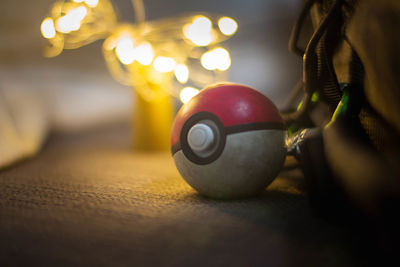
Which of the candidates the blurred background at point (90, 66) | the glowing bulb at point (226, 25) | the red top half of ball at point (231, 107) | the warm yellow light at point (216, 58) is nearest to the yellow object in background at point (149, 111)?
the warm yellow light at point (216, 58)

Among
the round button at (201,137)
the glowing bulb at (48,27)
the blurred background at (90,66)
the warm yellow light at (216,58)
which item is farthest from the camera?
the blurred background at (90,66)

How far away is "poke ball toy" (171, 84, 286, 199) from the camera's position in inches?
25.0

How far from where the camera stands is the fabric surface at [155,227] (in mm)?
467

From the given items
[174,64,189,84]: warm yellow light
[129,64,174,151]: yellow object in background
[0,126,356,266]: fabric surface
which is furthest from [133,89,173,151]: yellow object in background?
[0,126,356,266]: fabric surface

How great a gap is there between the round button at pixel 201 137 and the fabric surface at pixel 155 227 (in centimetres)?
12

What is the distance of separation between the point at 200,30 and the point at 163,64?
0.69 ft

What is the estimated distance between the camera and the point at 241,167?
635 millimetres

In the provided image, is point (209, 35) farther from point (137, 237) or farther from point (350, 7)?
point (137, 237)

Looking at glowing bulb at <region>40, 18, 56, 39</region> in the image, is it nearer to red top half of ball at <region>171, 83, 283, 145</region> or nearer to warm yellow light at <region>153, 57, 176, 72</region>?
warm yellow light at <region>153, 57, 176, 72</region>

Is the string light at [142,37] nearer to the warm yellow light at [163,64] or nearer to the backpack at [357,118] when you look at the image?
the warm yellow light at [163,64]

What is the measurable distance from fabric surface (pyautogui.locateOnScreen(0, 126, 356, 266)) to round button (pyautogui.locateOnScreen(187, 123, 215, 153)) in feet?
0.40

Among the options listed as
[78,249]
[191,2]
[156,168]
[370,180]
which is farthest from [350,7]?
[191,2]

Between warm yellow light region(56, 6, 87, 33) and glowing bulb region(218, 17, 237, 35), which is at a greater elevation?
warm yellow light region(56, 6, 87, 33)

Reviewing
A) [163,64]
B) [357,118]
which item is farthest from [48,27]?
[357,118]
